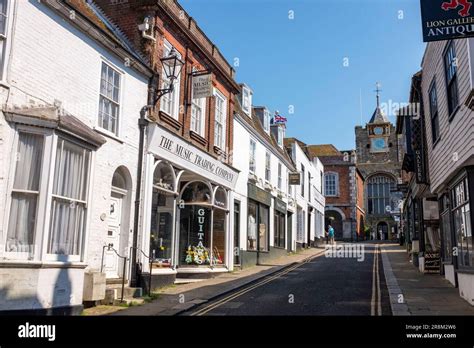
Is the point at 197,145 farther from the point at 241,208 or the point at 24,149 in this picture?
the point at 24,149

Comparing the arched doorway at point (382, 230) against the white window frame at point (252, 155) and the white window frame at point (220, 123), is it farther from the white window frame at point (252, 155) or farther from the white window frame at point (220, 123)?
the white window frame at point (220, 123)

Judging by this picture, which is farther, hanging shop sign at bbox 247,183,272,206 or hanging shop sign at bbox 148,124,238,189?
hanging shop sign at bbox 247,183,272,206

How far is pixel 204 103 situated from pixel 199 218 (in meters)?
4.15

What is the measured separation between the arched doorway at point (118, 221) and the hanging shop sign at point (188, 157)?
126cm

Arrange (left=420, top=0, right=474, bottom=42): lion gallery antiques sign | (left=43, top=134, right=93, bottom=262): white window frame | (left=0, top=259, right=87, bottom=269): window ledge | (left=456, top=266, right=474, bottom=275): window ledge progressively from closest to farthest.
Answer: (left=0, top=259, right=87, bottom=269): window ledge < (left=420, top=0, right=474, bottom=42): lion gallery antiques sign < (left=43, top=134, right=93, bottom=262): white window frame < (left=456, top=266, right=474, bottom=275): window ledge

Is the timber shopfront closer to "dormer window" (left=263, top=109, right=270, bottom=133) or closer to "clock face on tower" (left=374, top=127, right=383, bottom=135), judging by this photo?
"dormer window" (left=263, top=109, right=270, bottom=133)

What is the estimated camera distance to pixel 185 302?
11.0 metres

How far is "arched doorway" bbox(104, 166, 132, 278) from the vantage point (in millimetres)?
11422

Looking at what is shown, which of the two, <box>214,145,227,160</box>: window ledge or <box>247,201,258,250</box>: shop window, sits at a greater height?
<box>214,145,227,160</box>: window ledge

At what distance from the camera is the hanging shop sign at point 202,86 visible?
49.6 ft

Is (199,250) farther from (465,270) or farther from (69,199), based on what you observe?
(465,270)

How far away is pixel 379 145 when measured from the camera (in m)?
62.3

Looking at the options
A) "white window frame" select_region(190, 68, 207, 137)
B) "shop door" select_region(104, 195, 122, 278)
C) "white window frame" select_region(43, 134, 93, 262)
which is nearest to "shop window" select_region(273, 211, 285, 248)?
"white window frame" select_region(190, 68, 207, 137)
